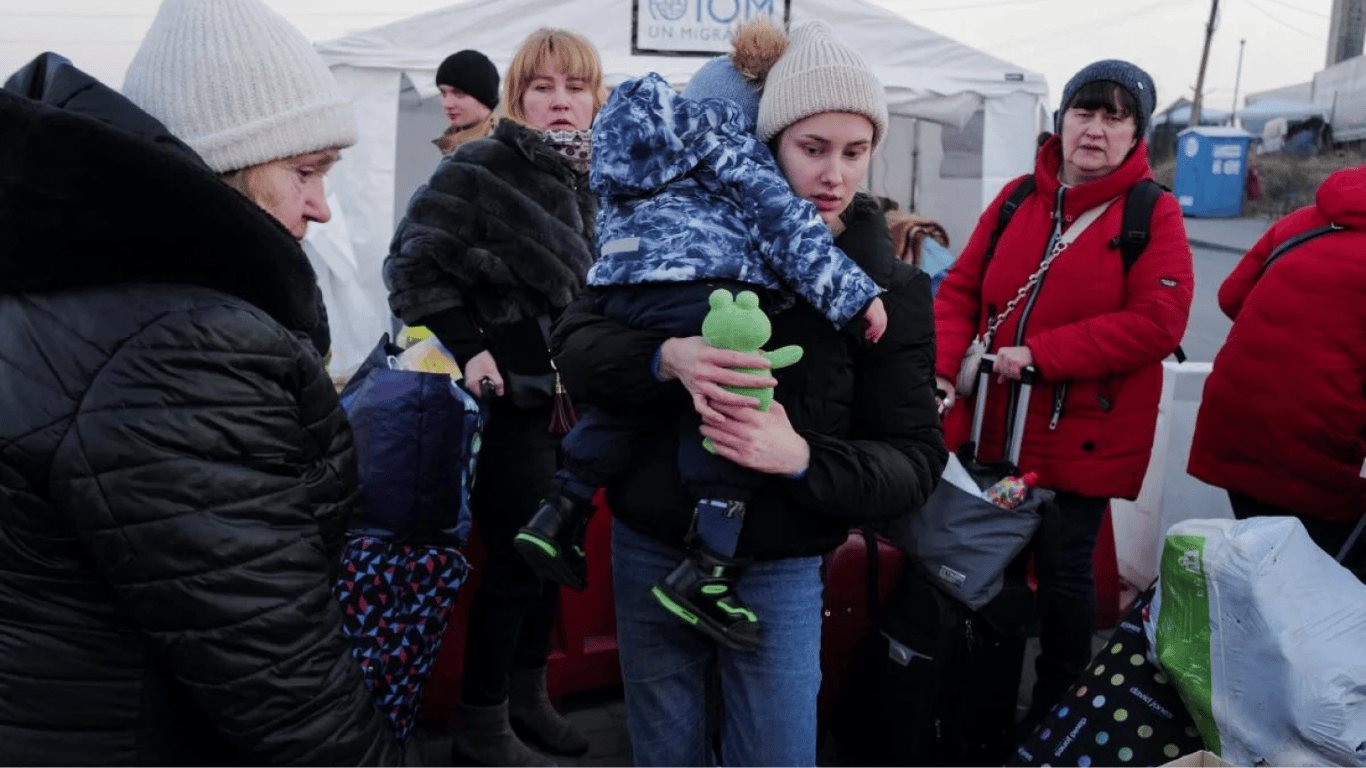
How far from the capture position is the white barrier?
164 inches

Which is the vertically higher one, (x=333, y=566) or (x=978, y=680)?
(x=333, y=566)

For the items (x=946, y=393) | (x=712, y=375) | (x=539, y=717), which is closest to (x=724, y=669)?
(x=712, y=375)

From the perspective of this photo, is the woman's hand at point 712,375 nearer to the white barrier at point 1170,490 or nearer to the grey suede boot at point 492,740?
the grey suede boot at point 492,740

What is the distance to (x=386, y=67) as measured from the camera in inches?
276

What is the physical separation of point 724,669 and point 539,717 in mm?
1418

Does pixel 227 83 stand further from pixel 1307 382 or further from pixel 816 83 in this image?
pixel 1307 382

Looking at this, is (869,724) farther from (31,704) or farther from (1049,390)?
(31,704)

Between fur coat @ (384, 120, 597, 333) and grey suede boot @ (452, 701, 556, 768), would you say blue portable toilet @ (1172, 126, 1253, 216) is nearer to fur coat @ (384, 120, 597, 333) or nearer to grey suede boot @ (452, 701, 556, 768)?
fur coat @ (384, 120, 597, 333)

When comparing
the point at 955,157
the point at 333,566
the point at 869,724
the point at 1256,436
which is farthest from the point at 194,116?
the point at 955,157

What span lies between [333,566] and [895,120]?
914 centimetres

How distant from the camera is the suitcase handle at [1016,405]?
9.80ft

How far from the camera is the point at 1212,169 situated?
28484mm

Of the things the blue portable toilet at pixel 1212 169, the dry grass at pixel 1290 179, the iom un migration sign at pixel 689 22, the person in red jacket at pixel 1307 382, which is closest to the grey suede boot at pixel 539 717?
the person in red jacket at pixel 1307 382

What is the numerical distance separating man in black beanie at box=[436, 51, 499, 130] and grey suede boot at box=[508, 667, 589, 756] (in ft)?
7.75
